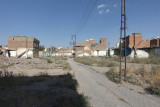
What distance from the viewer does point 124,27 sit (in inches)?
279

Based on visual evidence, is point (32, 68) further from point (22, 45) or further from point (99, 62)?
point (22, 45)

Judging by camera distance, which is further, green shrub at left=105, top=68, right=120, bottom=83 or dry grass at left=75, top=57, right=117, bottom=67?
dry grass at left=75, top=57, right=117, bottom=67

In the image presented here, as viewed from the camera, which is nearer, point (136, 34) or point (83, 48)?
point (136, 34)

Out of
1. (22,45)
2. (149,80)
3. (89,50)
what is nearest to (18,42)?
(22,45)

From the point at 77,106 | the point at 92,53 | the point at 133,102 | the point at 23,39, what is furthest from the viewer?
the point at 92,53

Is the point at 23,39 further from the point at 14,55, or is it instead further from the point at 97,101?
the point at 97,101

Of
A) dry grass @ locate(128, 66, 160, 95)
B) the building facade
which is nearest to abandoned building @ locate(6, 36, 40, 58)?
the building facade

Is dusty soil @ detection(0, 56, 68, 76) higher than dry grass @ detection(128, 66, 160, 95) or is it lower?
lower

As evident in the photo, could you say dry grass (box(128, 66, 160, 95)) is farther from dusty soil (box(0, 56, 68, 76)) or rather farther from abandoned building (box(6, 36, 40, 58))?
abandoned building (box(6, 36, 40, 58))

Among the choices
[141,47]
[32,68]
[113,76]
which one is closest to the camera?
[113,76]

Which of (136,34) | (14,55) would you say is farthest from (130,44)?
(14,55)

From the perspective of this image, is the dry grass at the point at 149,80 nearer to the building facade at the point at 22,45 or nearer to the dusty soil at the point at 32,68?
the dusty soil at the point at 32,68

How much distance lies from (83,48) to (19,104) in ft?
141

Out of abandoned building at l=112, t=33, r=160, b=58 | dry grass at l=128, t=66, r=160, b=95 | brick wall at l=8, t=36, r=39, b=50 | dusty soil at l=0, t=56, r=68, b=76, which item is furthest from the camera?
brick wall at l=8, t=36, r=39, b=50
